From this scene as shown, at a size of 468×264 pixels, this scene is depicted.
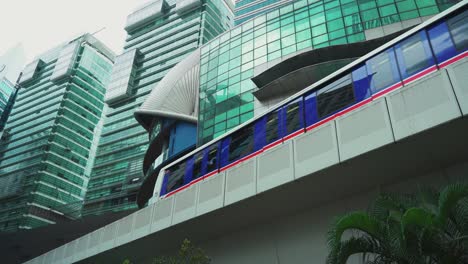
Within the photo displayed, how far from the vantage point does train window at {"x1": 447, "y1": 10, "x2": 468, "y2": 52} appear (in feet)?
37.6

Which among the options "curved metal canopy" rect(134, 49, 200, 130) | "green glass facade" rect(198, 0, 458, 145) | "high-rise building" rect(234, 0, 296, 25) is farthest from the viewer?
"high-rise building" rect(234, 0, 296, 25)

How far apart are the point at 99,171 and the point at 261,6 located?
4881 cm

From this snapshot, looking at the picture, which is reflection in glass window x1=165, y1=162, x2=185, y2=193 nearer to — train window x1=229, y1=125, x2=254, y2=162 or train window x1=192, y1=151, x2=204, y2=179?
train window x1=192, y1=151, x2=204, y2=179

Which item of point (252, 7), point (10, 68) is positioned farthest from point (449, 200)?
point (10, 68)

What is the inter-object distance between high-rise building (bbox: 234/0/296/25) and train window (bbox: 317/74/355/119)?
71.2 metres

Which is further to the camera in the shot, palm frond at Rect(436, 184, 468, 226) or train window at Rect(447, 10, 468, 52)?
train window at Rect(447, 10, 468, 52)

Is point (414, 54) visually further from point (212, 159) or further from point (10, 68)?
point (10, 68)

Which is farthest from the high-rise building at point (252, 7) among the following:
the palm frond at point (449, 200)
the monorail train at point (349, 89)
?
the palm frond at point (449, 200)

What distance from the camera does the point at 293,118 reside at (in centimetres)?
1548

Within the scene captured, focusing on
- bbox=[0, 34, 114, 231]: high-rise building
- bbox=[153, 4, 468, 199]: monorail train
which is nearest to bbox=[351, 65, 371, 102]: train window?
bbox=[153, 4, 468, 199]: monorail train

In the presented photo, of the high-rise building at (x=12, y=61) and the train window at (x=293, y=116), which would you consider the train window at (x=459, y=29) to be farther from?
the high-rise building at (x=12, y=61)

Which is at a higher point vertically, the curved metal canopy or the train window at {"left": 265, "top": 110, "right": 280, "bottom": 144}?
the curved metal canopy

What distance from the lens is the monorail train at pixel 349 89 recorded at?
12.1 meters

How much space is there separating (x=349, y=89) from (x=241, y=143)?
5207 millimetres
